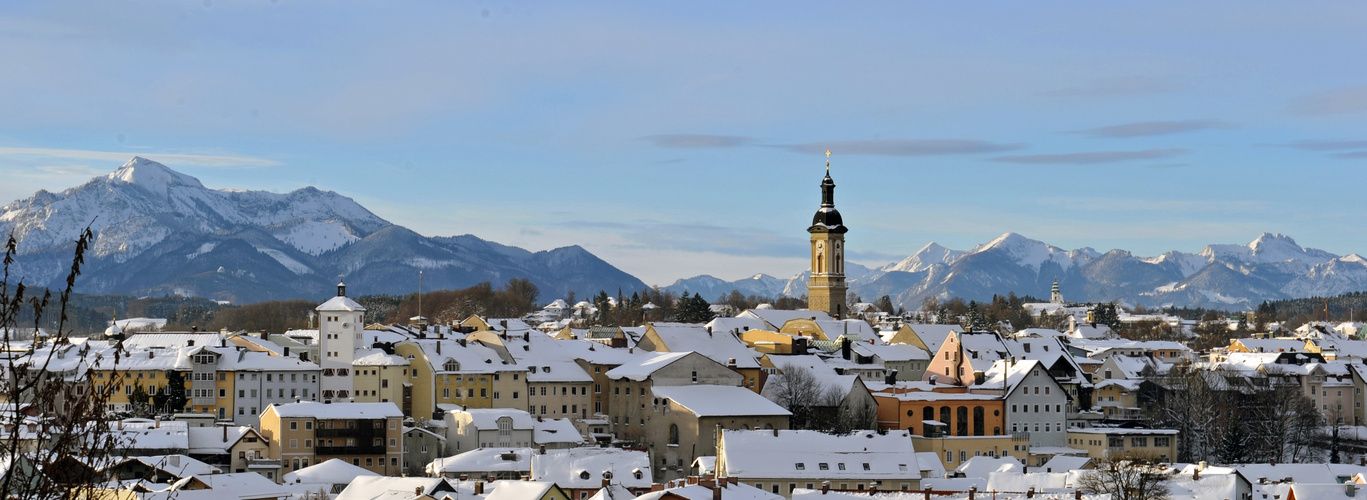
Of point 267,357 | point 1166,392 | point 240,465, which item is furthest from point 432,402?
point 1166,392

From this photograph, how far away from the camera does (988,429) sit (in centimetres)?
8194

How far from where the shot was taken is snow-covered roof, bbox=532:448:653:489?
62.3 m

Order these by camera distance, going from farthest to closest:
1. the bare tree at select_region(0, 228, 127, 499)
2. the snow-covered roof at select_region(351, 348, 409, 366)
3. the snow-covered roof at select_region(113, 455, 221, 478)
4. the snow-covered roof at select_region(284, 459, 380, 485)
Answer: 1. the snow-covered roof at select_region(351, 348, 409, 366)
2. the snow-covered roof at select_region(284, 459, 380, 485)
3. the snow-covered roof at select_region(113, 455, 221, 478)
4. the bare tree at select_region(0, 228, 127, 499)

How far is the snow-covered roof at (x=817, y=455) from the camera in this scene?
218 feet

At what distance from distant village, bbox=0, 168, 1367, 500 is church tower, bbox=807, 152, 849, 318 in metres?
27.3

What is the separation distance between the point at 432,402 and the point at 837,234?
60677 millimetres

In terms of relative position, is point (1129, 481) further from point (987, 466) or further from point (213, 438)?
point (213, 438)

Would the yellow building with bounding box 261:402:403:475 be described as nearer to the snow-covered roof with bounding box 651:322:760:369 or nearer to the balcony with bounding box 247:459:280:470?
the balcony with bounding box 247:459:280:470

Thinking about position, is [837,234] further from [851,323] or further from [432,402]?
[432,402]

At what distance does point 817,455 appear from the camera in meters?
67.6

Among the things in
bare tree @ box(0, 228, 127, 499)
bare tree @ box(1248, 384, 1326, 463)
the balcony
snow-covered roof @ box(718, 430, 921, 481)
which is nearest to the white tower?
the balcony

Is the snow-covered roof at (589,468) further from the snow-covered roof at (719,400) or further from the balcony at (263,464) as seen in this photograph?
the balcony at (263,464)

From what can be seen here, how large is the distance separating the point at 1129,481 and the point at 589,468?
19.6 metres

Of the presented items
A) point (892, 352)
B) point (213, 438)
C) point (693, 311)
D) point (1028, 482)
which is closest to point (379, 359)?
point (213, 438)
